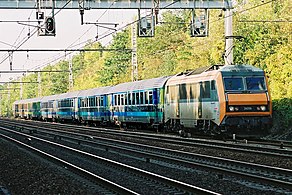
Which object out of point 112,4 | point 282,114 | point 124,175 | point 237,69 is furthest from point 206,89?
point 112,4

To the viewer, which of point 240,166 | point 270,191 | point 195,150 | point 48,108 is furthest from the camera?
point 48,108

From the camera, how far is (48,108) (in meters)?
68.0

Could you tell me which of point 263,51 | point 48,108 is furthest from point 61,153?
point 48,108

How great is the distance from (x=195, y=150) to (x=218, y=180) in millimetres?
7478

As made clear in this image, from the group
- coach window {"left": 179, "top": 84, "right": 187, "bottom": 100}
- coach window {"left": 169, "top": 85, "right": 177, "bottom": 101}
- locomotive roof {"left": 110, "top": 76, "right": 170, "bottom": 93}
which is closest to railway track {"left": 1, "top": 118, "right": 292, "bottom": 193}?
coach window {"left": 179, "top": 84, "right": 187, "bottom": 100}

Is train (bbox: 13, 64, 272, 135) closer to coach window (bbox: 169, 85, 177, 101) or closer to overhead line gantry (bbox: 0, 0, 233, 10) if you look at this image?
coach window (bbox: 169, 85, 177, 101)

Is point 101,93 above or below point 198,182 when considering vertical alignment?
above

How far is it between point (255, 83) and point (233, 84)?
0.98 meters

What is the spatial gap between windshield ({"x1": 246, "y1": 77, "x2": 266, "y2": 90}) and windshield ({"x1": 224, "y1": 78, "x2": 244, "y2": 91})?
0.30 metres

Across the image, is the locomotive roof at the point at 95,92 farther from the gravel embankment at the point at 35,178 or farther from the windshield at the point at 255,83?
the gravel embankment at the point at 35,178

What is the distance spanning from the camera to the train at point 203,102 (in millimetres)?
22438

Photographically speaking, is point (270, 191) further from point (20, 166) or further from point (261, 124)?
point (261, 124)

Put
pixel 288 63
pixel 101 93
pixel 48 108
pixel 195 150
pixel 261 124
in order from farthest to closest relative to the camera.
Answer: pixel 48 108, pixel 101 93, pixel 288 63, pixel 261 124, pixel 195 150

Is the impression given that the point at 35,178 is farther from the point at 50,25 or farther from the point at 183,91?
the point at 50,25
